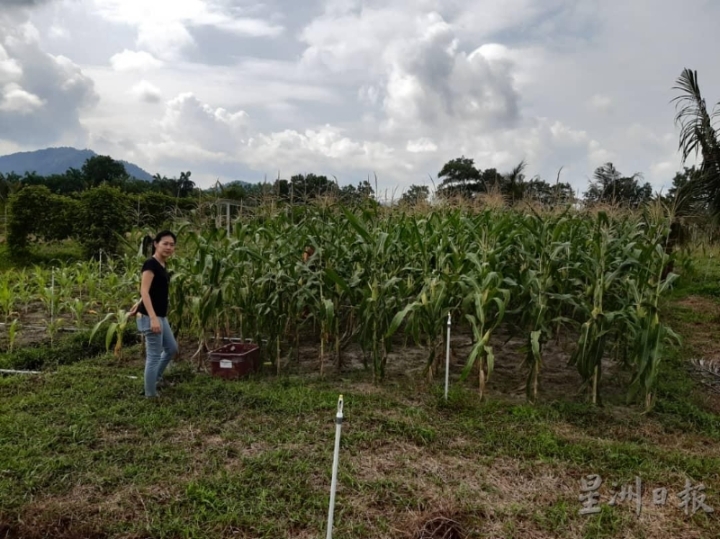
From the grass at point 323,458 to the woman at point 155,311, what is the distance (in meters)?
0.25

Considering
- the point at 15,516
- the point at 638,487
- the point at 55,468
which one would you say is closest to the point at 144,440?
the point at 55,468

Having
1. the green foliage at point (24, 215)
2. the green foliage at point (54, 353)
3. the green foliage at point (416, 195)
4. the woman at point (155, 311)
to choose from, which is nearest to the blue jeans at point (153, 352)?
the woman at point (155, 311)

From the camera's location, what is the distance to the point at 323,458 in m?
3.01

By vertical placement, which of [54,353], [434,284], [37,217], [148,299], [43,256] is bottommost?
[54,353]

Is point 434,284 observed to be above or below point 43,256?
below

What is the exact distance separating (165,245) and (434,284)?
7.39ft

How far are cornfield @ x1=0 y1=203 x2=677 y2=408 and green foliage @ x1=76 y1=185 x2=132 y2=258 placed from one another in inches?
300

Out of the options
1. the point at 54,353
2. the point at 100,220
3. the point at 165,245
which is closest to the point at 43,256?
the point at 100,220

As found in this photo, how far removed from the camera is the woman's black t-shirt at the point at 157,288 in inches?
157

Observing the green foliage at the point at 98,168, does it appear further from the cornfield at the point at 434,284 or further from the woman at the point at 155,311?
the woman at the point at 155,311

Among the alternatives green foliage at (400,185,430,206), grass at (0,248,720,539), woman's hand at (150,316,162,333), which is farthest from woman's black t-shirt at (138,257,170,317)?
green foliage at (400,185,430,206)

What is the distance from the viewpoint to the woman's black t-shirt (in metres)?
3.99

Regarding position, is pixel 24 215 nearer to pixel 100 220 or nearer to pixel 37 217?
pixel 37 217

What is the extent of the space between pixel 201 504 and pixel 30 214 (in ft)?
42.3
